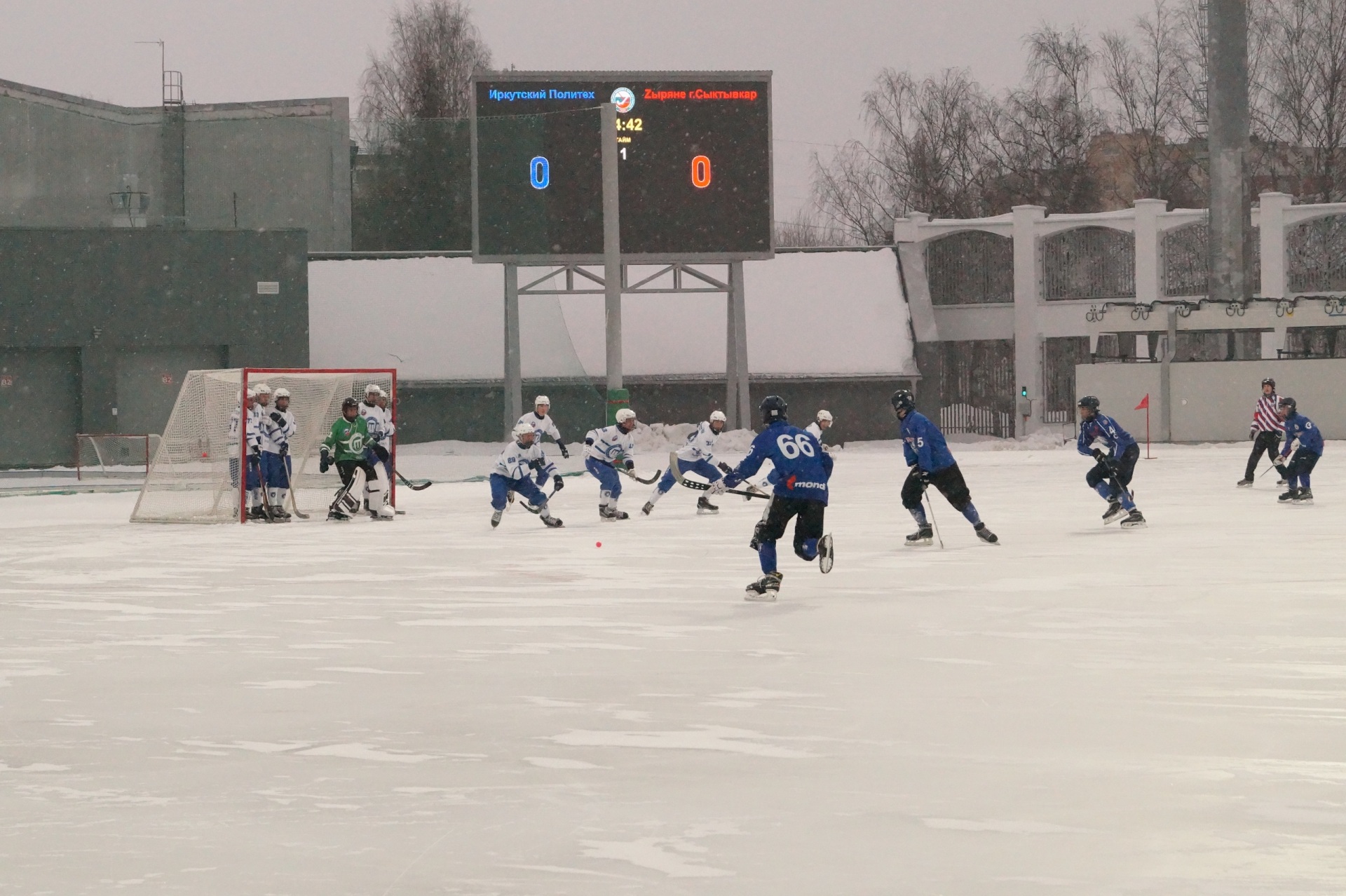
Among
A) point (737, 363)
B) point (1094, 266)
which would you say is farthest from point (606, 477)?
point (1094, 266)

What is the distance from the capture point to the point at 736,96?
103 feet

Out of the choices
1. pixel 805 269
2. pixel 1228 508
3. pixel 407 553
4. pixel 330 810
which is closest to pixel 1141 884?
pixel 330 810

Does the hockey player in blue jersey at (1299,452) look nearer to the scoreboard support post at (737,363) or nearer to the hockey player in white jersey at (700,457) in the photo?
the hockey player in white jersey at (700,457)

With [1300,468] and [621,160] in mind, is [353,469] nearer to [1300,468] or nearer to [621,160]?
[1300,468]

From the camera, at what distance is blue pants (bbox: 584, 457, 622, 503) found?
18.1 metres

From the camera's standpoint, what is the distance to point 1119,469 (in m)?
Answer: 16.1

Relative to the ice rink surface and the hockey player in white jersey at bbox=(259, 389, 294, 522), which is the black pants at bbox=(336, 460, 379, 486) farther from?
the ice rink surface

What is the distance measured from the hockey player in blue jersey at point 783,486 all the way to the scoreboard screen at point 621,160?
20.2m

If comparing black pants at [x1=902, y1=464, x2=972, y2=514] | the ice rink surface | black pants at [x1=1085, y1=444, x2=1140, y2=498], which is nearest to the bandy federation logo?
black pants at [x1=1085, y1=444, x2=1140, y2=498]

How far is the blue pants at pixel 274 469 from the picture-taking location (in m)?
19.1

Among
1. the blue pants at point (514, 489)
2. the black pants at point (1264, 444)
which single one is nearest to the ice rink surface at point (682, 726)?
the blue pants at point (514, 489)

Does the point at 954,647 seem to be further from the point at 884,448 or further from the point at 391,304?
Result: the point at 391,304

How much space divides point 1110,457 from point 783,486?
19.8 feet

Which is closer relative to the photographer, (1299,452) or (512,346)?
(1299,452)
